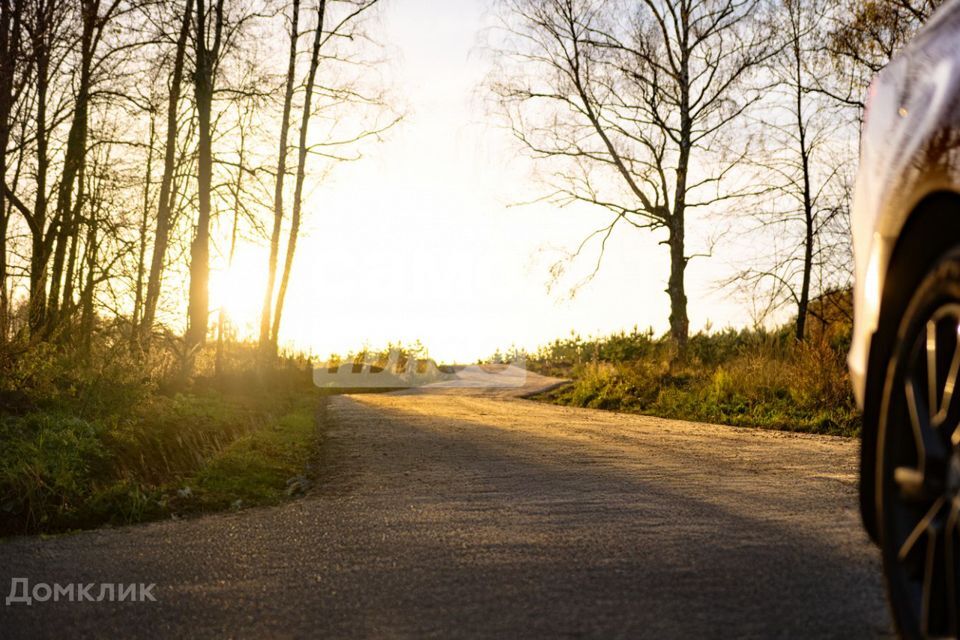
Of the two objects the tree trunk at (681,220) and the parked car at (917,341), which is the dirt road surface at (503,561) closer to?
the parked car at (917,341)

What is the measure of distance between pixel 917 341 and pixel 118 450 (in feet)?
22.7

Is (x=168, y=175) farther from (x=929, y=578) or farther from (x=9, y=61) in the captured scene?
(x=929, y=578)

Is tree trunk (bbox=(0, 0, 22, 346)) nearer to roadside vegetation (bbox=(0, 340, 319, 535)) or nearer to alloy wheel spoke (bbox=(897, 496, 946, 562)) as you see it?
roadside vegetation (bbox=(0, 340, 319, 535))

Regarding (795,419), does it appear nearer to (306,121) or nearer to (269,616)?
(269,616)

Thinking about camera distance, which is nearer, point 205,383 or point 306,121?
point 205,383

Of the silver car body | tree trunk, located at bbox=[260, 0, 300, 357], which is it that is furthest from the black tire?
tree trunk, located at bbox=[260, 0, 300, 357]

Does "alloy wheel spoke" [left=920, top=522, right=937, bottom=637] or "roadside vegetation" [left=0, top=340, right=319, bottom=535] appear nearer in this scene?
"alloy wheel spoke" [left=920, top=522, right=937, bottom=637]

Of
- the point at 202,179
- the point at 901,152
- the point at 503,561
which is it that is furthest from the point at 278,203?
the point at 901,152

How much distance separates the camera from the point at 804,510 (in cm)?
539

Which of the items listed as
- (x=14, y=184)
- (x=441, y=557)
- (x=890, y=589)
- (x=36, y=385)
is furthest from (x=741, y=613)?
(x=14, y=184)

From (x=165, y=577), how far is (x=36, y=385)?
6.80 m

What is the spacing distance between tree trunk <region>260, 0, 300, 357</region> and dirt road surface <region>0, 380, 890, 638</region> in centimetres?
1825

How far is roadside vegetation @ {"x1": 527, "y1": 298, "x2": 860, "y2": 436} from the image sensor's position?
14.5 m

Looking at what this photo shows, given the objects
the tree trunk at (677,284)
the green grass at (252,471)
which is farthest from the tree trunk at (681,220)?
the green grass at (252,471)
